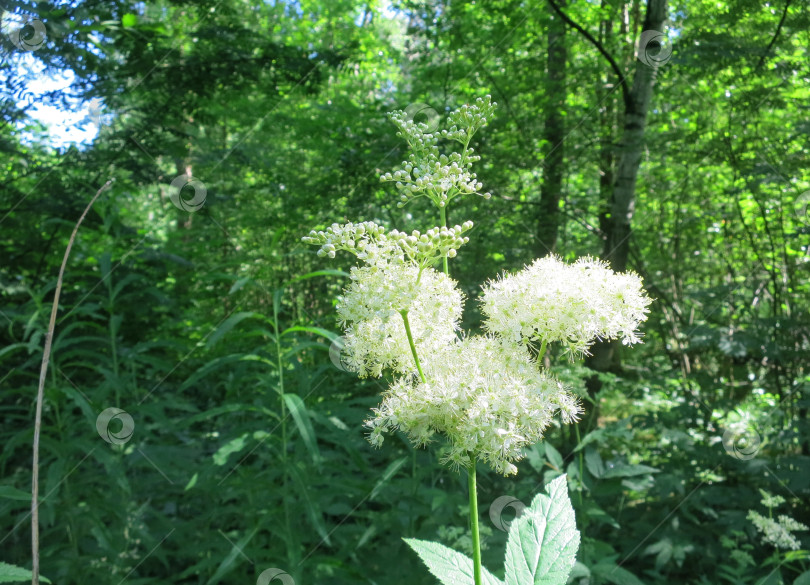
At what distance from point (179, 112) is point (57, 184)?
4.18ft

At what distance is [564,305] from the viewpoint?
4.34ft

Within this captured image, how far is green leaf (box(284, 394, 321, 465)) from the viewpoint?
7.69 feet

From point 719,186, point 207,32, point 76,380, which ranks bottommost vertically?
point 76,380

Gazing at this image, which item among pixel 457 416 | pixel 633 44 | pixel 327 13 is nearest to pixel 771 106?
pixel 633 44

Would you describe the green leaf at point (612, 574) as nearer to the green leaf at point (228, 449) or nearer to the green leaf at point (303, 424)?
the green leaf at point (303, 424)

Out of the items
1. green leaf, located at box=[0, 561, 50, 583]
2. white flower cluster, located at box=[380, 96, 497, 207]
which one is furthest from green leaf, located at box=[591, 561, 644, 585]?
green leaf, located at box=[0, 561, 50, 583]

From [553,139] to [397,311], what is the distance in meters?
5.26

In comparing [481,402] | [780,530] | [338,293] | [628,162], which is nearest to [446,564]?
[481,402]

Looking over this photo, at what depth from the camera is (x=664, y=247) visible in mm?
7242

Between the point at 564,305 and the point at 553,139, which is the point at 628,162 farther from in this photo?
the point at 564,305

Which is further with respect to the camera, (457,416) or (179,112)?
(179,112)

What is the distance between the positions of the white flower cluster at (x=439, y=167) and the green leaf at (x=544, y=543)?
2.41ft

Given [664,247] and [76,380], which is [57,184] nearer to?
[76,380]

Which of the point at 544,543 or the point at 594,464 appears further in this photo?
the point at 594,464
